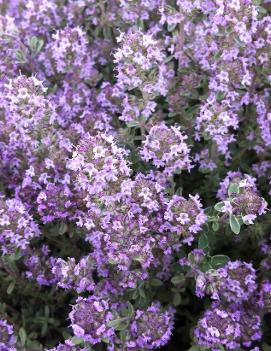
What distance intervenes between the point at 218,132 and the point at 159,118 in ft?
1.83

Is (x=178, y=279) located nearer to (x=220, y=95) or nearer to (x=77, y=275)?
(x=77, y=275)

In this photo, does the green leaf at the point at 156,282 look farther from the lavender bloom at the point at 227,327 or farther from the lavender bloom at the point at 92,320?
the lavender bloom at the point at 92,320

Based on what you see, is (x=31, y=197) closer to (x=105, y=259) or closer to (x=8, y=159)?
(x=8, y=159)

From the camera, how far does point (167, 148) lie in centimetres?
307

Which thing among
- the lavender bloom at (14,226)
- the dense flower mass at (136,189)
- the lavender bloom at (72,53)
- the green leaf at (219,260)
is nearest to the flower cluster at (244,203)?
the dense flower mass at (136,189)

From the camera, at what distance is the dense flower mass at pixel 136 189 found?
2.85 meters

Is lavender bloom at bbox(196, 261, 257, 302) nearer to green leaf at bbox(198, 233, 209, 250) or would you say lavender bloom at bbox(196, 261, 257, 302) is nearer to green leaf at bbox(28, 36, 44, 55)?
green leaf at bbox(198, 233, 209, 250)

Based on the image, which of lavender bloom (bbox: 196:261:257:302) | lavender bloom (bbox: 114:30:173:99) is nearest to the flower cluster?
lavender bloom (bbox: 196:261:257:302)

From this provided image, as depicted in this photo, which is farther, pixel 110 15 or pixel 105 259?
pixel 110 15

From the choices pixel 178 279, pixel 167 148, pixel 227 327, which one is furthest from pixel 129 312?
pixel 167 148

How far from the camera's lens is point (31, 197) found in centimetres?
342

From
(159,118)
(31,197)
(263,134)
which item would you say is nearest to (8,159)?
(31,197)

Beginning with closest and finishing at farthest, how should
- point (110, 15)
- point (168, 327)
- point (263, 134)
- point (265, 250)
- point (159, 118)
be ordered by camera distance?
point (168, 327) < point (265, 250) < point (263, 134) < point (159, 118) < point (110, 15)

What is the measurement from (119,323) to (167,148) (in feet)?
3.23
